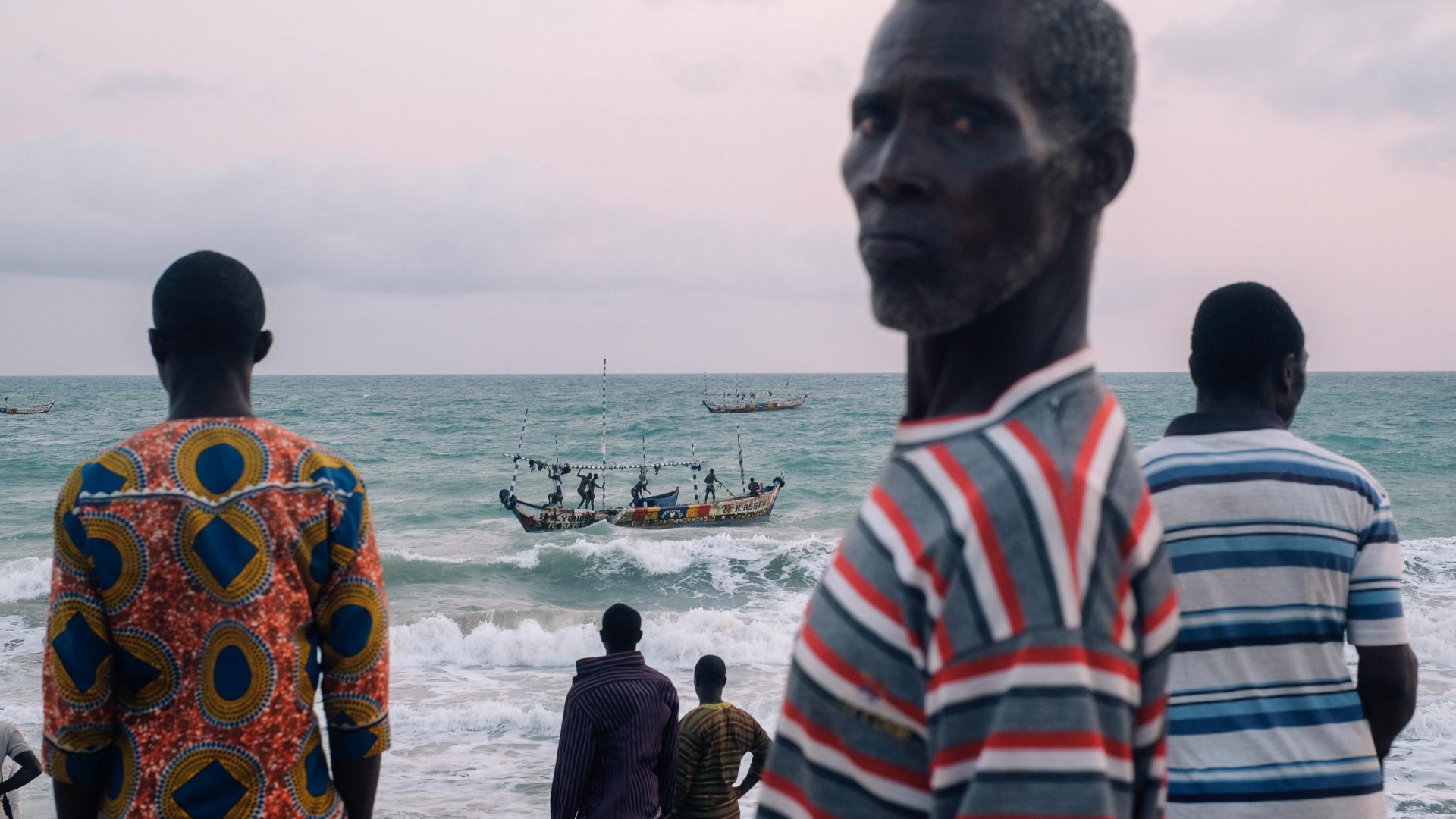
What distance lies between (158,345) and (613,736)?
10.1 feet

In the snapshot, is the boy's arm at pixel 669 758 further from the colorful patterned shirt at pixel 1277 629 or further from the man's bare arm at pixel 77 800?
the colorful patterned shirt at pixel 1277 629

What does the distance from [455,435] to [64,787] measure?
61493mm

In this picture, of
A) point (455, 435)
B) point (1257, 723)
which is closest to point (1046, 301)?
point (1257, 723)

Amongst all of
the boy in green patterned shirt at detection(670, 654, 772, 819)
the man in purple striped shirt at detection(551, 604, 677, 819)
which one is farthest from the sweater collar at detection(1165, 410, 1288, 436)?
the boy in green patterned shirt at detection(670, 654, 772, 819)

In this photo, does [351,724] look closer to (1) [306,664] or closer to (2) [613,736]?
(1) [306,664]

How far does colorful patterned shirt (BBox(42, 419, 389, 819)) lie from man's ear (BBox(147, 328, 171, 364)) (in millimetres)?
196

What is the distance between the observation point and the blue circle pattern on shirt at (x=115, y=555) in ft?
7.72

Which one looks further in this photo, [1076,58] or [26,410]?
[26,410]

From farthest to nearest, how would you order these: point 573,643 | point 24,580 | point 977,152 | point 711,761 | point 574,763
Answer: point 24,580 → point 573,643 → point 711,761 → point 574,763 → point 977,152

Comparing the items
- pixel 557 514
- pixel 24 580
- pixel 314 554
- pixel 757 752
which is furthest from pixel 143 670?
pixel 557 514

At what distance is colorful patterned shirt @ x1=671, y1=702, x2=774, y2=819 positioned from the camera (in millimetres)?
5758

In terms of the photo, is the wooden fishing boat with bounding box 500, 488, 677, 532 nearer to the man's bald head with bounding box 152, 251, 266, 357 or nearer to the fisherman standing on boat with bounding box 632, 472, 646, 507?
the fisherman standing on boat with bounding box 632, 472, 646, 507

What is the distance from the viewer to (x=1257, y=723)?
2342mm

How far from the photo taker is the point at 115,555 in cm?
236
